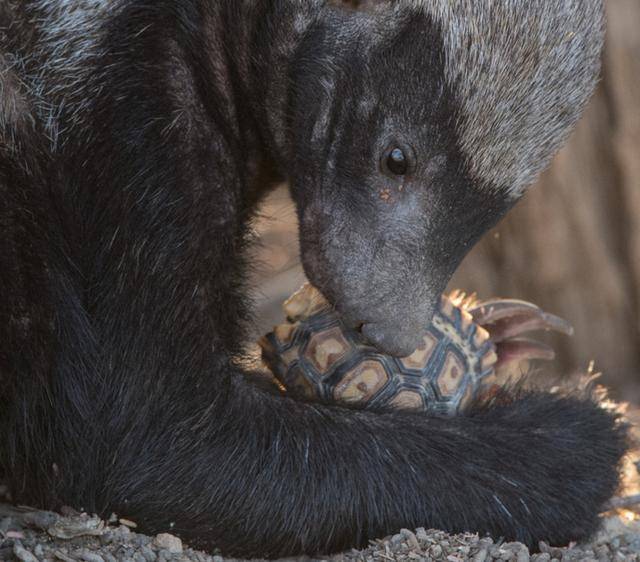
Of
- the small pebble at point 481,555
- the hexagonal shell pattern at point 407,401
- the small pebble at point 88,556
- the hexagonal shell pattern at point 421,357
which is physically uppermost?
the hexagonal shell pattern at point 421,357

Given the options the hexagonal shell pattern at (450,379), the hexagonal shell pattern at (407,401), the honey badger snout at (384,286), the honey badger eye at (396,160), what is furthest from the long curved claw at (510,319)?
the honey badger eye at (396,160)

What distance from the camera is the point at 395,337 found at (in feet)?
12.8

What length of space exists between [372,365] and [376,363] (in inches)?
0.6

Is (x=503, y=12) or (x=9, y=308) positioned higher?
(x=503, y=12)

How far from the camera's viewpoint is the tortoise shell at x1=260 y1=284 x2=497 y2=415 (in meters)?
4.14

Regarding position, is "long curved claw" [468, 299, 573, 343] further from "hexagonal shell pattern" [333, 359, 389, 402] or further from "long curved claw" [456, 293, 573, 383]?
"hexagonal shell pattern" [333, 359, 389, 402]

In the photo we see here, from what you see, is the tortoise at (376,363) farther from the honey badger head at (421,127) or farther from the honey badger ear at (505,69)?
the honey badger ear at (505,69)

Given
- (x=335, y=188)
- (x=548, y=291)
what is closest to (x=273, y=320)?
(x=548, y=291)

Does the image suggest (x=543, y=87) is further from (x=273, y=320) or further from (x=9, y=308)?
(x=273, y=320)

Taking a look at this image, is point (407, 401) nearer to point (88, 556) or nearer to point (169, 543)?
point (169, 543)

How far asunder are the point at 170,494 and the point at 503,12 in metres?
1.85

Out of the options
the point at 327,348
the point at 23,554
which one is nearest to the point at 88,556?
the point at 23,554

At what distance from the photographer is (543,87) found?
3932 mm

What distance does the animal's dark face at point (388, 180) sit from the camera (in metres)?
3.91
